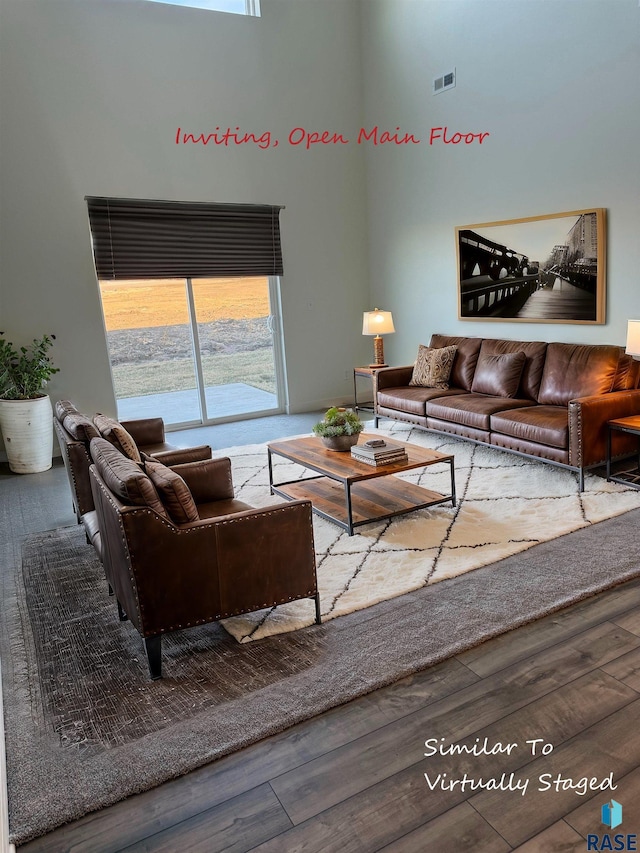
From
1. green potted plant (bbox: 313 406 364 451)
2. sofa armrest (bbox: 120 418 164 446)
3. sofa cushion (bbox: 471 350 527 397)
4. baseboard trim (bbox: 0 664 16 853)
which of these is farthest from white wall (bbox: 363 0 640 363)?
baseboard trim (bbox: 0 664 16 853)

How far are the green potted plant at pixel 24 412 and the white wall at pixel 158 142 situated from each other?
34 cm

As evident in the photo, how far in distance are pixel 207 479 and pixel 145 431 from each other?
5.00 feet

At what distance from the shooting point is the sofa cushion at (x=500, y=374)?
5.63 m

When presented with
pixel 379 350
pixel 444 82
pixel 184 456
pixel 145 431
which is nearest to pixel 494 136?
pixel 444 82

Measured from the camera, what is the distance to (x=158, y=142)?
21.4 ft

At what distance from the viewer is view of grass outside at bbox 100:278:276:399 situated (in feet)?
22.2

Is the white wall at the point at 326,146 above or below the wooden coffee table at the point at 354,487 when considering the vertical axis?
above

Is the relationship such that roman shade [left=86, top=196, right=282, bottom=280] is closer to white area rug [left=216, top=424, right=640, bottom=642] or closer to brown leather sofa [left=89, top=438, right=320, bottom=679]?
white area rug [left=216, top=424, right=640, bottom=642]

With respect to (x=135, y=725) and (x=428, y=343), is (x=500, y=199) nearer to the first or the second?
(x=428, y=343)

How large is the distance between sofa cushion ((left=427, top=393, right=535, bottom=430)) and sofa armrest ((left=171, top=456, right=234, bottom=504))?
8.06ft

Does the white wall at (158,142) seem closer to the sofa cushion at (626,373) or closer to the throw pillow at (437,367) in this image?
the throw pillow at (437,367)

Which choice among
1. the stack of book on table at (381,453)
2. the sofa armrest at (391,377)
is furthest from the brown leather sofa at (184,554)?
the sofa armrest at (391,377)

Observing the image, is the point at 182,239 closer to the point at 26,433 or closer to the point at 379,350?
the point at 379,350

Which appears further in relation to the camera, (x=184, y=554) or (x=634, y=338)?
(x=634, y=338)
